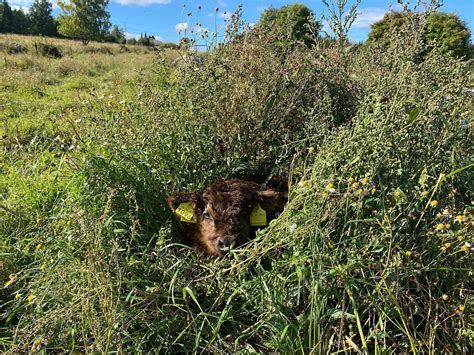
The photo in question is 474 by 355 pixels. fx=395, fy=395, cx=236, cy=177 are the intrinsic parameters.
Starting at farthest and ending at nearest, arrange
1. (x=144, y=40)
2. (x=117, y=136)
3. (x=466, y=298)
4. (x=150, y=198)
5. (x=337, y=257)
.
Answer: (x=144, y=40) < (x=117, y=136) < (x=150, y=198) < (x=337, y=257) < (x=466, y=298)

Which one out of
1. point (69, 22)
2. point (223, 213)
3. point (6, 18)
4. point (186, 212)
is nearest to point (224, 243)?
point (223, 213)

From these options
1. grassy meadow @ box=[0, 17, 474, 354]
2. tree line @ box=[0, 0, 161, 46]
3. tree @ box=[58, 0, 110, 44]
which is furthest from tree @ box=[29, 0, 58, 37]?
grassy meadow @ box=[0, 17, 474, 354]

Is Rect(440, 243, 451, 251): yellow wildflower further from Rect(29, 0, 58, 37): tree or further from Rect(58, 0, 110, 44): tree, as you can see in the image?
Rect(29, 0, 58, 37): tree

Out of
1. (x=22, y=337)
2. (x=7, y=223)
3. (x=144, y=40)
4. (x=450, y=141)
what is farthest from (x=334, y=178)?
(x=144, y=40)

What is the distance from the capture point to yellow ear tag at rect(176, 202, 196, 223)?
8.50 ft

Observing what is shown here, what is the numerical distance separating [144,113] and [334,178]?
196 cm

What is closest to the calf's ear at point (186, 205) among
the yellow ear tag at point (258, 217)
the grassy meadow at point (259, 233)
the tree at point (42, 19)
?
the grassy meadow at point (259, 233)

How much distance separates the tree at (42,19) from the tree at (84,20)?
11.2 metres

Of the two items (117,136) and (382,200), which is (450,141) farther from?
(117,136)

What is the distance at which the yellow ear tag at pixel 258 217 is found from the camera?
8.42ft

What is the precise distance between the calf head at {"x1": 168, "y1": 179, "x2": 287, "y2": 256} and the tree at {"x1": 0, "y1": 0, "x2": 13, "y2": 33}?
74022 millimetres

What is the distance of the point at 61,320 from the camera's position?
2.06 metres

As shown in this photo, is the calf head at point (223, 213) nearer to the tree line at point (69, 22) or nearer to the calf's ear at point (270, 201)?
the calf's ear at point (270, 201)

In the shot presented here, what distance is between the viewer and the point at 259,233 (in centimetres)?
229
